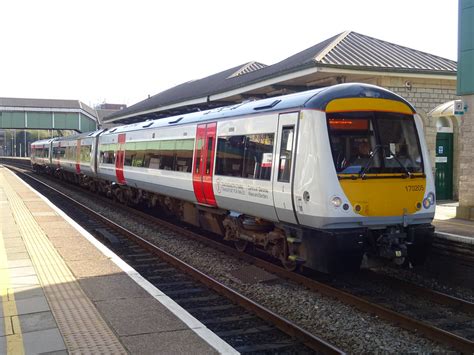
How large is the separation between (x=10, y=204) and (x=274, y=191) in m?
12.9

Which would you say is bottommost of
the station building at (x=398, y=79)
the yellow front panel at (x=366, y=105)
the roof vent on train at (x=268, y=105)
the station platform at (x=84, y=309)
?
the station platform at (x=84, y=309)

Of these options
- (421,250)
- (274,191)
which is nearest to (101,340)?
(274,191)

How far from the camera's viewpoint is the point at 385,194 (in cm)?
734

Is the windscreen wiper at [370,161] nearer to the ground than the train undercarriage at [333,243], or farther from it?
farther from it

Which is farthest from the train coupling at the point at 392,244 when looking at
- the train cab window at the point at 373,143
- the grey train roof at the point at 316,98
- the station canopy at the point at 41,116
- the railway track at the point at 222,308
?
the station canopy at the point at 41,116

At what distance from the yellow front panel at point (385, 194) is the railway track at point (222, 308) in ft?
6.76

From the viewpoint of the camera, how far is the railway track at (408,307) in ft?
18.1

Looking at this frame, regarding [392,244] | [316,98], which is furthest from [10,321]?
[392,244]

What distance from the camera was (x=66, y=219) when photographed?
46.1ft

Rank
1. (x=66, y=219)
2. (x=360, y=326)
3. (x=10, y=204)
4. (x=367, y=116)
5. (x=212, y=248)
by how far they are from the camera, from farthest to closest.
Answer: (x=10, y=204), (x=66, y=219), (x=212, y=248), (x=367, y=116), (x=360, y=326)

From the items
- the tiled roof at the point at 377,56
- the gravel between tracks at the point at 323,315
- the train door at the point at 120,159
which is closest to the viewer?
the gravel between tracks at the point at 323,315

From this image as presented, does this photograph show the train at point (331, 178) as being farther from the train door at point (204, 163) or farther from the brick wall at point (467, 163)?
the brick wall at point (467, 163)

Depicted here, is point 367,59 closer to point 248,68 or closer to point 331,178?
point 331,178

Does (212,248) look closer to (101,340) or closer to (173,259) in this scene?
(173,259)
